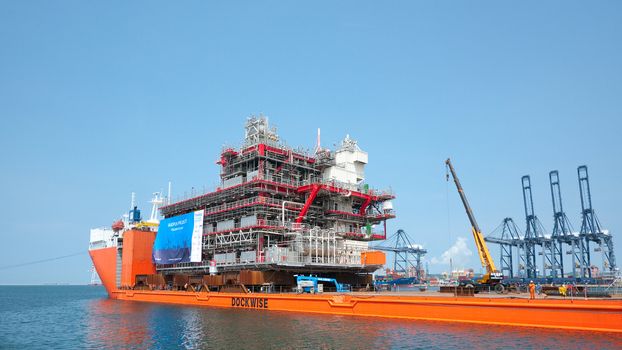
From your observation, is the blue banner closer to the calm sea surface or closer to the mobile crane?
the calm sea surface

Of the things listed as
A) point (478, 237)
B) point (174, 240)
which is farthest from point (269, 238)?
point (478, 237)

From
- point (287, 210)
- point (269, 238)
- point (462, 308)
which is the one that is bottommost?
point (462, 308)

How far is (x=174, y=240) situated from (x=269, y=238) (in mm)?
17282

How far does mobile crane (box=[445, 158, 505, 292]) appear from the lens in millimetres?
51438

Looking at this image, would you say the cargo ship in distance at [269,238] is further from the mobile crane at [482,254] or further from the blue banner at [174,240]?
the mobile crane at [482,254]

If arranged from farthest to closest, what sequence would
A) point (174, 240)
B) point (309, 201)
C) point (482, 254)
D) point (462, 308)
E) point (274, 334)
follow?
point (174, 240)
point (309, 201)
point (482, 254)
point (462, 308)
point (274, 334)

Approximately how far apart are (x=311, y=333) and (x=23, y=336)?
22773 mm

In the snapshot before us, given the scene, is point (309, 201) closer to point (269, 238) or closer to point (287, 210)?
point (287, 210)

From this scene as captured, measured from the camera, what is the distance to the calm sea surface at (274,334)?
2962 centimetres

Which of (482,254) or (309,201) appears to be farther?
(309,201)

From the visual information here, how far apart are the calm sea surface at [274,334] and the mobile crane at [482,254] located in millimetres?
16156

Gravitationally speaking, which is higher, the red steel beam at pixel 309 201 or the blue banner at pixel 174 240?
the red steel beam at pixel 309 201

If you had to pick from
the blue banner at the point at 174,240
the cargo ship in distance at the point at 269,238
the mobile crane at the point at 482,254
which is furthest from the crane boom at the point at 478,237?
the blue banner at the point at 174,240

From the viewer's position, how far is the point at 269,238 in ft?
202
